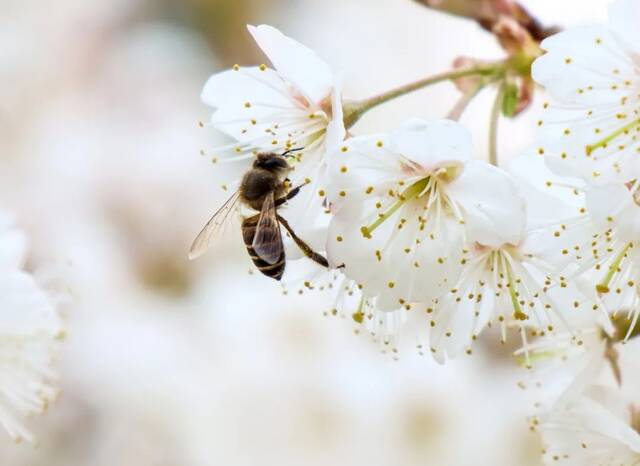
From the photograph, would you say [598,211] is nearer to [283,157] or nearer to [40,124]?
[283,157]

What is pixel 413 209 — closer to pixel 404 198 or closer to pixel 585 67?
pixel 404 198

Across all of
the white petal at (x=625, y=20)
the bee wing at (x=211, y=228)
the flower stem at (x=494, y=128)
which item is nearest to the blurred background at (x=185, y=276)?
the bee wing at (x=211, y=228)

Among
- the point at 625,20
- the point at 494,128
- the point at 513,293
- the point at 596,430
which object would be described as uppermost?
the point at 625,20

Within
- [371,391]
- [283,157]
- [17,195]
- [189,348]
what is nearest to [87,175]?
[17,195]

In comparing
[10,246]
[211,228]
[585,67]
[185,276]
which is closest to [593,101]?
[585,67]

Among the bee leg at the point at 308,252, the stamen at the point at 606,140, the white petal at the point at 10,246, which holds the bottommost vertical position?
the bee leg at the point at 308,252

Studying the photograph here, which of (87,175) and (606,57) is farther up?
(606,57)

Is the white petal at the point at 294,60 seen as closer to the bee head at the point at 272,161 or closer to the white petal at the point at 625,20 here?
the bee head at the point at 272,161
